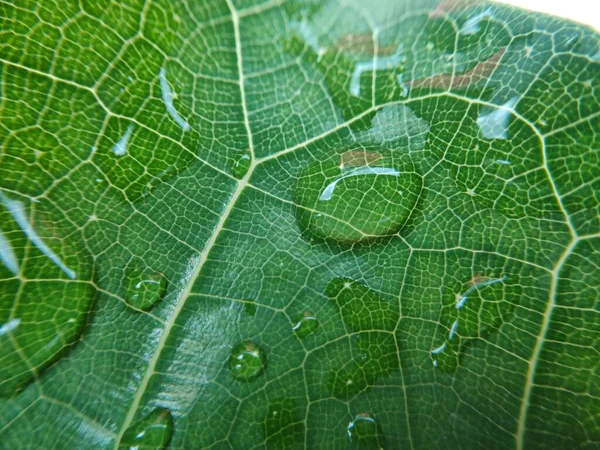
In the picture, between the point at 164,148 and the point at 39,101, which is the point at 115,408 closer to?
the point at 164,148

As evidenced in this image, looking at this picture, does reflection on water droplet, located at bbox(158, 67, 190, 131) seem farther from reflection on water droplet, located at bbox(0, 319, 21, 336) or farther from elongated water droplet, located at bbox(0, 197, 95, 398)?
reflection on water droplet, located at bbox(0, 319, 21, 336)

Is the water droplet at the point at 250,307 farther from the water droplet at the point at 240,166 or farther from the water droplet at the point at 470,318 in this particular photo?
the water droplet at the point at 470,318

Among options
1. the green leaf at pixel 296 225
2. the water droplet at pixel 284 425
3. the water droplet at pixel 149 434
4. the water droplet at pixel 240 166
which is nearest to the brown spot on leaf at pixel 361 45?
the green leaf at pixel 296 225

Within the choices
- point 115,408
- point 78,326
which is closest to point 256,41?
point 78,326

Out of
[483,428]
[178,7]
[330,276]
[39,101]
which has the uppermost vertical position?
[178,7]

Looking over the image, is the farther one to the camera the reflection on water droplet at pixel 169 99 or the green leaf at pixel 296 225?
the reflection on water droplet at pixel 169 99

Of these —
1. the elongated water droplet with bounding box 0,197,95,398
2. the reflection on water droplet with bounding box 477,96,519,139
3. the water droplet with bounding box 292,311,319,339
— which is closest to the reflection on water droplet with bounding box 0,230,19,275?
the elongated water droplet with bounding box 0,197,95,398

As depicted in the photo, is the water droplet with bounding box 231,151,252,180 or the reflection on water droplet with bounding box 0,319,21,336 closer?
the reflection on water droplet with bounding box 0,319,21,336
